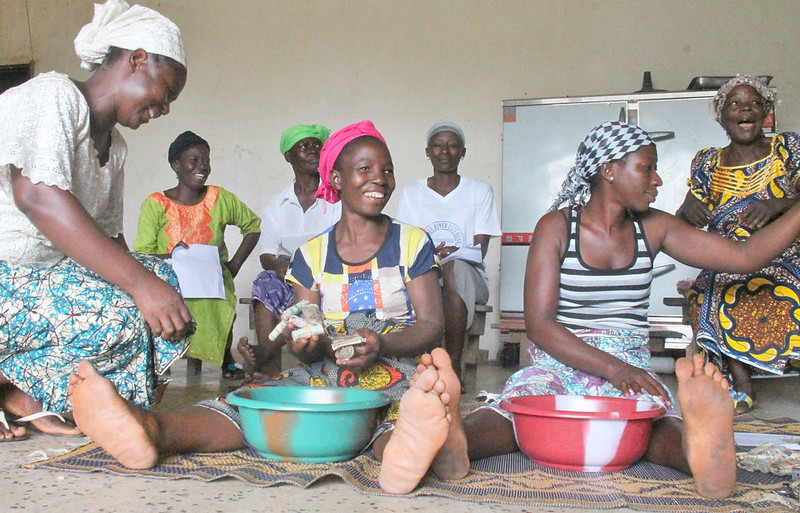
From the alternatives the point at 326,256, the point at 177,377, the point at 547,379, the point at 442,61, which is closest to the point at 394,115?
the point at 442,61

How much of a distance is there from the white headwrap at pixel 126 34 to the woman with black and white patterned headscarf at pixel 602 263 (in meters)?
1.32

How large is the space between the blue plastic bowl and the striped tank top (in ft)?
2.46

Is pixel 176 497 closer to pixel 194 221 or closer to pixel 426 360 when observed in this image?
pixel 426 360

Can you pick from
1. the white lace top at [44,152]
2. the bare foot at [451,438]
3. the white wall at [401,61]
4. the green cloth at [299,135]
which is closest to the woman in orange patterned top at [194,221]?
the green cloth at [299,135]

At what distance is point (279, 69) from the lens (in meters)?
6.16

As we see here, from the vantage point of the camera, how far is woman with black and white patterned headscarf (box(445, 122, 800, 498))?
2355 millimetres

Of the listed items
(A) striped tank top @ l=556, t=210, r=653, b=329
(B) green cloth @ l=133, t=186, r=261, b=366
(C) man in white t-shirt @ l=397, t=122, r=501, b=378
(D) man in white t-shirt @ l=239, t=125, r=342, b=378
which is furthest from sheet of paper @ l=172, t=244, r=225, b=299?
(A) striped tank top @ l=556, t=210, r=653, b=329

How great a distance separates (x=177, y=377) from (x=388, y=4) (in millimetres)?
3334

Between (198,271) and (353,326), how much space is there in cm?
191

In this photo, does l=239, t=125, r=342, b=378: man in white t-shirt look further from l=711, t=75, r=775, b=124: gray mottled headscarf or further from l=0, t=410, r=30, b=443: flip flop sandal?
l=711, t=75, r=775, b=124: gray mottled headscarf

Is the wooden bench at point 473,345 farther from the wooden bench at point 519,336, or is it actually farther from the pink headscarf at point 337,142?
the pink headscarf at point 337,142

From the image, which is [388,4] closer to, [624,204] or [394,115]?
[394,115]

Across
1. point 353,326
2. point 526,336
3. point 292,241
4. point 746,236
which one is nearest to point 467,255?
point 526,336

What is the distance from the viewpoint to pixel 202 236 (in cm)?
432
